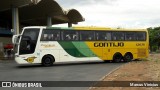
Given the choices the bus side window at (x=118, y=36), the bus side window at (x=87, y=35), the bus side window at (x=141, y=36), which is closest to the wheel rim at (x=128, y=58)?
the bus side window at (x=118, y=36)

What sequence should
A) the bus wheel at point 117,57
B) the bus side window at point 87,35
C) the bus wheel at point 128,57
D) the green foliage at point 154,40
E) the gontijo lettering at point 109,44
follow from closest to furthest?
the bus side window at point 87,35, the gontijo lettering at point 109,44, the bus wheel at point 117,57, the bus wheel at point 128,57, the green foliage at point 154,40

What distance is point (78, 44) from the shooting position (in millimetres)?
26297

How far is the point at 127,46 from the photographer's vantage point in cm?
2889

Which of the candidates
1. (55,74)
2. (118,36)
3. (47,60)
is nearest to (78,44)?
(47,60)

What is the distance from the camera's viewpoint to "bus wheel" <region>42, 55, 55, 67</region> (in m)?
24.8

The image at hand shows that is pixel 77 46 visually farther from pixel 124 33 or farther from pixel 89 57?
pixel 124 33

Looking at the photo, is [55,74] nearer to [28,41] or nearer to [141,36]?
[28,41]

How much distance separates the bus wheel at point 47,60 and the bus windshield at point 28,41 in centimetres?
116

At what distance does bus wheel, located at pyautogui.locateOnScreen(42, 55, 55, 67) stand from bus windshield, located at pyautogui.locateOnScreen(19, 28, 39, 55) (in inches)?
45.6

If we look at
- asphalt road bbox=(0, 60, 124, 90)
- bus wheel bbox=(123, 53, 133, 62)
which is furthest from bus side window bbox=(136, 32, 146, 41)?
asphalt road bbox=(0, 60, 124, 90)

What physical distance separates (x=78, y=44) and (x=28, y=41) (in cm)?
404

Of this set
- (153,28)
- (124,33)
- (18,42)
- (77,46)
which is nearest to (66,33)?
(77,46)

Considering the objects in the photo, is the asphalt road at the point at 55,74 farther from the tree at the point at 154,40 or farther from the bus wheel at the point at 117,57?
the tree at the point at 154,40

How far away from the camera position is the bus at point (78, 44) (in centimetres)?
2419
